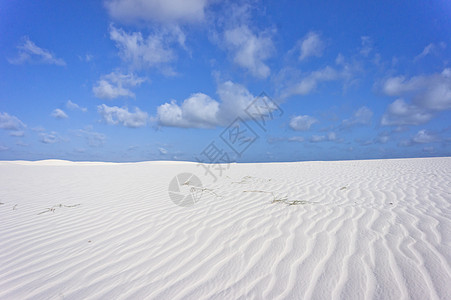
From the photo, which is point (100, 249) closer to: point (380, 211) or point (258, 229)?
point (258, 229)

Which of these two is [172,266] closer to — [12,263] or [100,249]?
[100,249]

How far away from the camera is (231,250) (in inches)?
92.4

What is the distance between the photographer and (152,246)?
2.53 m

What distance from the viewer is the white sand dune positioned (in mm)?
1747

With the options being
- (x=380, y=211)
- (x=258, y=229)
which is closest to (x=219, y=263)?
(x=258, y=229)

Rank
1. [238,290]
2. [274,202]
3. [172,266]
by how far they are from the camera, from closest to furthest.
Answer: [238,290]
[172,266]
[274,202]

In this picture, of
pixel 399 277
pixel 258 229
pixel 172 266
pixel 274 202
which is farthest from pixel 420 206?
pixel 172 266

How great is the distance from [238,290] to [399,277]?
1.44 m

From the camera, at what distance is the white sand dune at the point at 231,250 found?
5.73 ft

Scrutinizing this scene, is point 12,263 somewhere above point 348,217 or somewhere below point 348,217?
below

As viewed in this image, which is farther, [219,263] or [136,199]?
[136,199]

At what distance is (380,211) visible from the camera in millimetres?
3545

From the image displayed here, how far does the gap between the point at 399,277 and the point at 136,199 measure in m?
4.83

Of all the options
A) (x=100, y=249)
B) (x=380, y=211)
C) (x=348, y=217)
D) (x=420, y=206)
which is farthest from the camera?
(x=420, y=206)
